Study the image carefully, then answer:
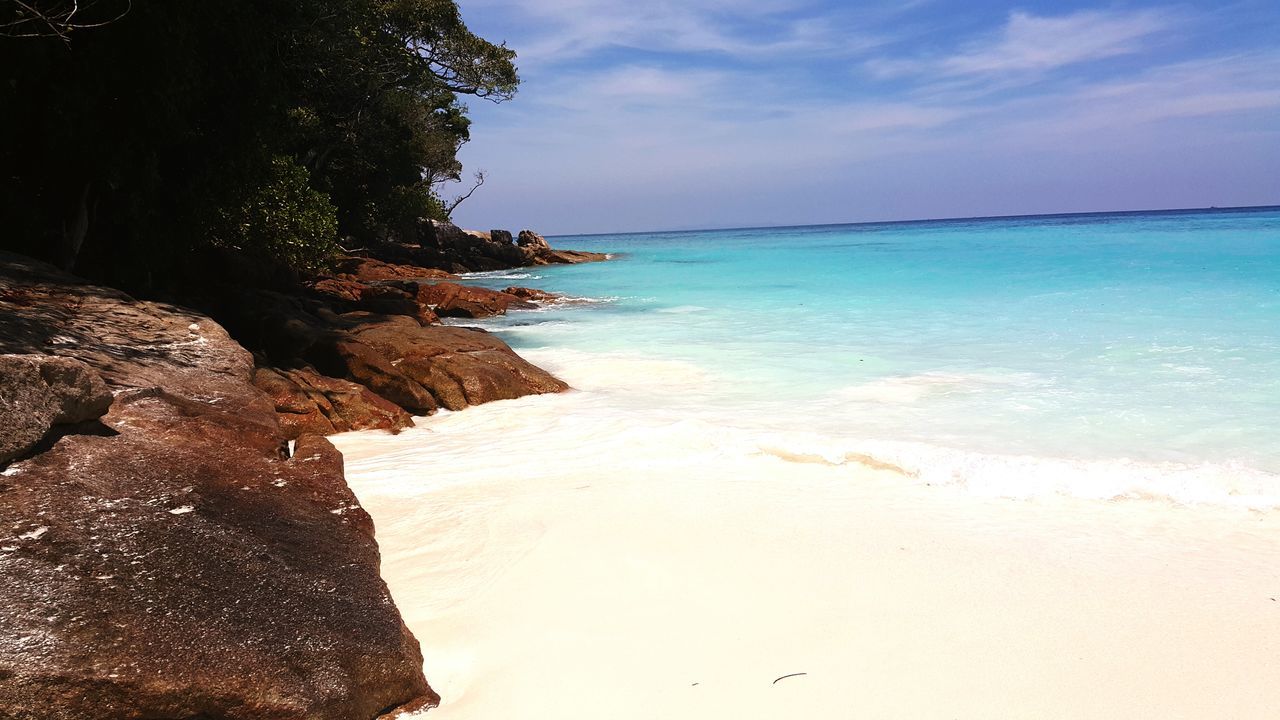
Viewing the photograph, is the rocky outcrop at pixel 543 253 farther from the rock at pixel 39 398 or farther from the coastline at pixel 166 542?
the rock at pixel 39 398

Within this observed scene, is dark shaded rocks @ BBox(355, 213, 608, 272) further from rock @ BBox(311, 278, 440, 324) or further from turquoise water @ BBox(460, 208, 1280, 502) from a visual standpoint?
turquoise water @ BBox(460, 208, 1280, 502)

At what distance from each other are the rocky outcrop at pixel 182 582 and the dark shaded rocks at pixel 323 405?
2.41m

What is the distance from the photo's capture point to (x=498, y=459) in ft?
20.9

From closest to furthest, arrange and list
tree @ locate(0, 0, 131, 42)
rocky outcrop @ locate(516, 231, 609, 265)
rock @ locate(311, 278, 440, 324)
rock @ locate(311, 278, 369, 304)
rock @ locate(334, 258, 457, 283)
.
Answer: tree @ locate(0, 0, 131, 42), rock @ locate(311, 278, 440, 324), rock @ locate(311, 278, 369, 304), rock @ locate(334, 258, 457, 283), rocky outcrop @ locate(516, 231, 609, 265)

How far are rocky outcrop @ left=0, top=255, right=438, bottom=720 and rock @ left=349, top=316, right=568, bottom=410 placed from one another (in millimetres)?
4127

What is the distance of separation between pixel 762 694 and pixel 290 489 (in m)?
2.34

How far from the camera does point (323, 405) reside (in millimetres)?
7223

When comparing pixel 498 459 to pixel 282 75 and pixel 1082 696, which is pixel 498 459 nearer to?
pixel 1082 696

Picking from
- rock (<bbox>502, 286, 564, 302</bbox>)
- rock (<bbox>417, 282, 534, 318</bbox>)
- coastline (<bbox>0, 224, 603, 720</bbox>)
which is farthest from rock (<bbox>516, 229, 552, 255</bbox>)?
coastline (<bbox>0, 224, 603, 720</bbox>)

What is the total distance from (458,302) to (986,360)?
11860 mm

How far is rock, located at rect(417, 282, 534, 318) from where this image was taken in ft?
60.9

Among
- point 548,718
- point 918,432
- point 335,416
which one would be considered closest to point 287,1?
point 335,416

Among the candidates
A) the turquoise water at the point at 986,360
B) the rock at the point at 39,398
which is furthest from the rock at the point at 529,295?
the rock at the point at 39,398

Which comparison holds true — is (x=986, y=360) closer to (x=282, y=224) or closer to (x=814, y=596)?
(x=814, y=596)
